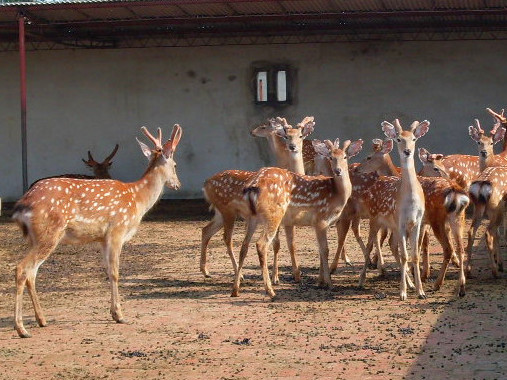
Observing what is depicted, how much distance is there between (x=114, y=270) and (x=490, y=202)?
417 cm

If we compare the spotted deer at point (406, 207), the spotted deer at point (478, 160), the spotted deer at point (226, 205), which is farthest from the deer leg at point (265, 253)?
the spotted deer at point (478, 160)

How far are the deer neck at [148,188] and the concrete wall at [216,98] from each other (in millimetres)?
9993

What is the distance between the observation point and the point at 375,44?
2012cm

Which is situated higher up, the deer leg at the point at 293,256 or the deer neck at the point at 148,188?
the deer neck at the point at 148,188

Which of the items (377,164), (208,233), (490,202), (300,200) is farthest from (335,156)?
(377,164)

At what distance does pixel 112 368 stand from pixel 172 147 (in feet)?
11.0

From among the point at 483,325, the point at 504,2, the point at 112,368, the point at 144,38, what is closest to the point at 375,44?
the point at 504,2

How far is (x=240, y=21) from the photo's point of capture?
18.7m

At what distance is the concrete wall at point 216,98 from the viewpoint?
20.0m

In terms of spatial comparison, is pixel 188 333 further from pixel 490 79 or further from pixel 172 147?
pixel 490 79

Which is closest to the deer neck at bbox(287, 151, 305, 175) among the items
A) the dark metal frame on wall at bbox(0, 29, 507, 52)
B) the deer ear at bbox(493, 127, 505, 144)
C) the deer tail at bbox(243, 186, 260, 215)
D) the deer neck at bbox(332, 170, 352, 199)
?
the deer neck at bbox(332, 170, 352, 199)

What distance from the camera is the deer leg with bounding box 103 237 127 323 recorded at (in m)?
9.43

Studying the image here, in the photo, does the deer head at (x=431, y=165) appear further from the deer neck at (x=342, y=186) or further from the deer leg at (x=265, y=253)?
the deer leg at (x=265, y=253)

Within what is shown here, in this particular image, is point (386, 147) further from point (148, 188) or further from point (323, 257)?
point (148, 188)
